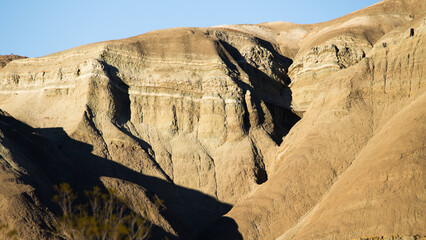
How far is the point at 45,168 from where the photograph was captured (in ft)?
148

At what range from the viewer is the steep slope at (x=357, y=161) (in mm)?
38062

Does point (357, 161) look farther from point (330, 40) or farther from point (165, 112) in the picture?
point (330, 40)

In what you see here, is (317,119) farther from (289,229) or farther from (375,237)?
(375,237)

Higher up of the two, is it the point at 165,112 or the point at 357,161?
the point at 165,112

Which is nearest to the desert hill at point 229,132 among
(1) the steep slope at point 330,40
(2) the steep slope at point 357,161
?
(2) the steep slope at point 357,161

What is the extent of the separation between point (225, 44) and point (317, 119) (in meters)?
19.0

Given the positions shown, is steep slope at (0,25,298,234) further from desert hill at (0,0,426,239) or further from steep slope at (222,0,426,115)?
steep slope at (222,0,426,115)

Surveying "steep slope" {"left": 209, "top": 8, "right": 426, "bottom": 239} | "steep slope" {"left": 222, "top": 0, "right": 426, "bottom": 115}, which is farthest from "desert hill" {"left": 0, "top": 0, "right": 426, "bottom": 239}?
"steep slope" {"left": 222, "top": 0, "right": 426, "bottom": 115}

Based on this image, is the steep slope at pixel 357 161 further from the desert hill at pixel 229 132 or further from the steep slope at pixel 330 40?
the steep slope at pixel 330 40

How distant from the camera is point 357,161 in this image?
1799 inches

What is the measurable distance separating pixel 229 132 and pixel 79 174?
613 inches

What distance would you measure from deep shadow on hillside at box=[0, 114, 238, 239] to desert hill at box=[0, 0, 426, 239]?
0.42 ft

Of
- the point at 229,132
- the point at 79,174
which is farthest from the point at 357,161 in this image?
the point at 79,174

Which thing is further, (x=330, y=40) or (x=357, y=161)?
(x=330, y=40)
